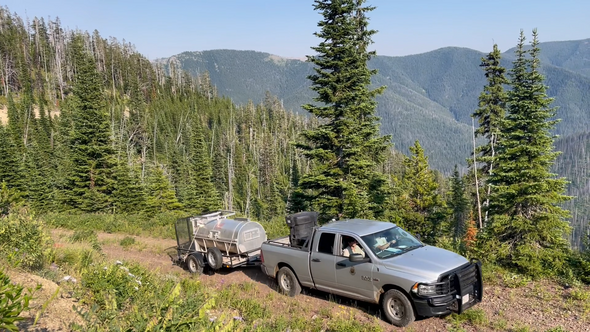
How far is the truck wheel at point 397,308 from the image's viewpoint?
7.07 metres

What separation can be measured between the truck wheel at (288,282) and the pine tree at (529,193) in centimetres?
568

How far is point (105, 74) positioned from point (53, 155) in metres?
45.5

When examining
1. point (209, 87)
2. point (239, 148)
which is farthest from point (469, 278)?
point (209, 87)

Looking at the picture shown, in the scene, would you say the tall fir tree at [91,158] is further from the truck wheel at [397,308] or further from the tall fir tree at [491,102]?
the truck wheel at [397,308]

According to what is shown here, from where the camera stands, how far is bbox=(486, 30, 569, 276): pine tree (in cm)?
1105

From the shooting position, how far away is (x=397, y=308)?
7312mm

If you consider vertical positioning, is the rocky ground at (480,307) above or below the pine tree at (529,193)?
below

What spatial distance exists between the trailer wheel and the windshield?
4.60 meters

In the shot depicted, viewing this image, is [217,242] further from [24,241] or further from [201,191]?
[201,191]

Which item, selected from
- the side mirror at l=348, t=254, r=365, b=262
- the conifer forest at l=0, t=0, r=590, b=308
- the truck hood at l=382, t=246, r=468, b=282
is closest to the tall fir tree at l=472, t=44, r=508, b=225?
the conifer forest at l=0, t=0, r=590, b=308

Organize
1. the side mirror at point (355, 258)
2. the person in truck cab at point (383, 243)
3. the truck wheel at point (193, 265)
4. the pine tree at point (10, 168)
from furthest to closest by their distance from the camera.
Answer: the pine tree at point (10, 168)
the truck wheel at point (193, 265)
the person in truck cab at point (383, 243)
the side mirror at point (355, 258)

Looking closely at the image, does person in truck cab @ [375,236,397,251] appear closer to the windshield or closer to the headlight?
the windshield

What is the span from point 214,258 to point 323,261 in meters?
3.77

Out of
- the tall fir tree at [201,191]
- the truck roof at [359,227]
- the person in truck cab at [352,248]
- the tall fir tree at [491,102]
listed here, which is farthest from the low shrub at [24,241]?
the tall fir tree at [201,191]
